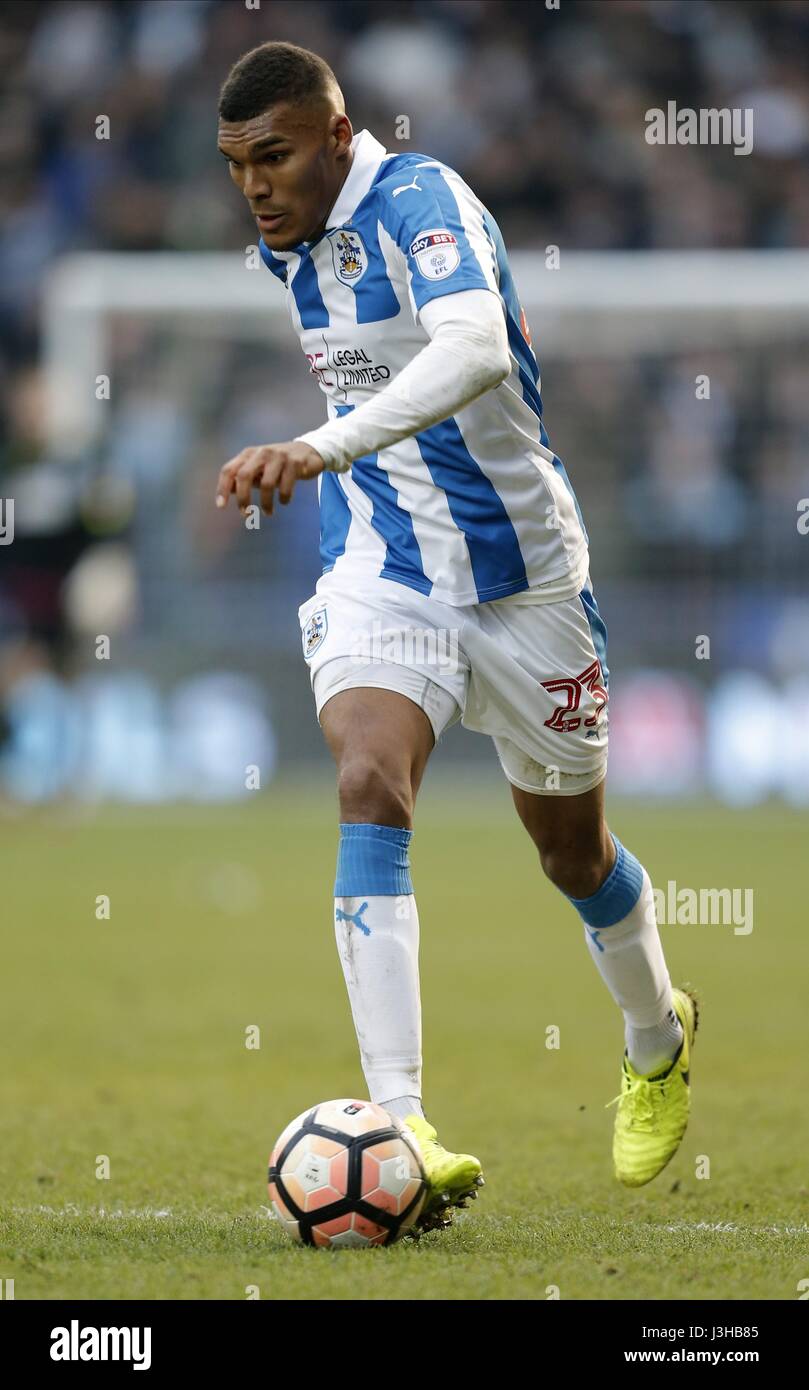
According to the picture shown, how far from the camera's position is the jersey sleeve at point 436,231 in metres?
3.78

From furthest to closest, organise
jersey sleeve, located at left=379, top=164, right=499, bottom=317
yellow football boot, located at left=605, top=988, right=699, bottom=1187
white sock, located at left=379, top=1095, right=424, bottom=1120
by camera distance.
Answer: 1. yellow football boot, located at left=605, top=988, right=699, bottom=1187
2. jersey sleeve, located at left=379, top=164, right=499, bottom=317
3. white sock, located at left=379, top=1095, right=424, bottom=1120

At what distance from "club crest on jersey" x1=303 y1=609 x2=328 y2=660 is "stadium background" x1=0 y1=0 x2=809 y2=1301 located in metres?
1.17

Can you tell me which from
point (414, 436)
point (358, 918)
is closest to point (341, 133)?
point (414, 436)

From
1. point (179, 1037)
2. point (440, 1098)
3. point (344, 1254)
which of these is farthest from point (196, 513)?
point (344, 1254)

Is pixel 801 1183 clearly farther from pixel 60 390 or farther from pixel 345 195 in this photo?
pixel 60 390

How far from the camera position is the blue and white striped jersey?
406cm

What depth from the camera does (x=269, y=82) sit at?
12.7ft

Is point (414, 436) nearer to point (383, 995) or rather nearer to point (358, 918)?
point (358, 918)

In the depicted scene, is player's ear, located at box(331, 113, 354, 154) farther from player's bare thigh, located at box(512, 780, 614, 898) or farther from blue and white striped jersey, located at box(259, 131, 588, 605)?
player's bare thigh, located at box(512, 780, 614, 898)

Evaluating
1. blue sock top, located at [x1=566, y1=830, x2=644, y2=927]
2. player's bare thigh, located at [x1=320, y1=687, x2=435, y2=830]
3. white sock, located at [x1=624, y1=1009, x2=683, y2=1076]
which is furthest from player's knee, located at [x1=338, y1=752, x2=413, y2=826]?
white sock, located at [x1=624, y1=1009, x2=683, y2=1076]

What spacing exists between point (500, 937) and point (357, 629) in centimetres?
494

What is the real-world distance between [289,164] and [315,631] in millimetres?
966

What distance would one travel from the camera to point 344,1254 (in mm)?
3346

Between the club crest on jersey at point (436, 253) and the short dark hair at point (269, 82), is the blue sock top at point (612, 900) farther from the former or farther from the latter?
the short dark hair at point (269, 82)
